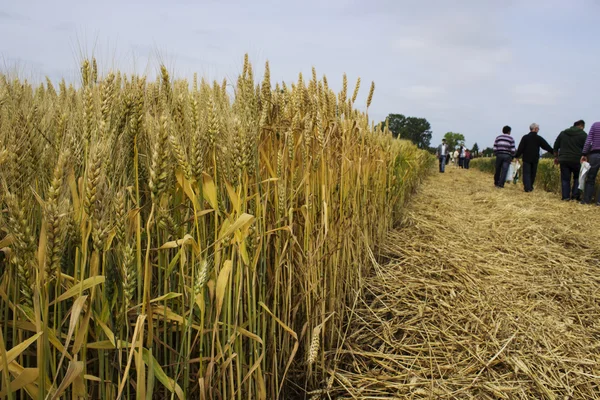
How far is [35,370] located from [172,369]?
37 cm

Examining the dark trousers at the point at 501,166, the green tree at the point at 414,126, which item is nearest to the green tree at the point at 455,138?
the green tree at the point at 414,126

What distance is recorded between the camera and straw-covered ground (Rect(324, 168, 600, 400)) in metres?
1.71

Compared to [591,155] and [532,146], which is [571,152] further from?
[532,146]

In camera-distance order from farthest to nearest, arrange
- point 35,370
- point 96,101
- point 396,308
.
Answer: point 396,308, point 96,101, point 35,370

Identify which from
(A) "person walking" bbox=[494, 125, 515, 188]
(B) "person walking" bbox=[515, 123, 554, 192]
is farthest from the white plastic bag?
(A) "person walking" bbox=[494, 125, 515, 188]

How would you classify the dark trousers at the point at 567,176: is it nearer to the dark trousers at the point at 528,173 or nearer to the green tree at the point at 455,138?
the dark trousers at the point at 528,173

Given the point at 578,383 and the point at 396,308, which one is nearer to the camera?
the point at 578,383

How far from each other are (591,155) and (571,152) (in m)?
0.59

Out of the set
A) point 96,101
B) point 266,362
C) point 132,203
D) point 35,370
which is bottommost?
point 266,362

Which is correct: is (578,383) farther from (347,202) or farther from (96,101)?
(96,101)

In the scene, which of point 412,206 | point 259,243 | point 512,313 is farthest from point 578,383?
point 412,206

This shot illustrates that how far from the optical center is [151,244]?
102 centimetres

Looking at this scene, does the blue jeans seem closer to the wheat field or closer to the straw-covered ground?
the straw-covered ground

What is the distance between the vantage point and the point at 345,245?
1.86m
